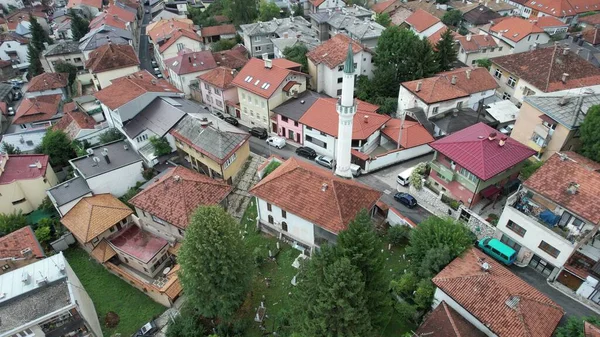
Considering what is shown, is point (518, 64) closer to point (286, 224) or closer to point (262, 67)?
point (262, 67)

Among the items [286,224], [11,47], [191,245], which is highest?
[191,245]

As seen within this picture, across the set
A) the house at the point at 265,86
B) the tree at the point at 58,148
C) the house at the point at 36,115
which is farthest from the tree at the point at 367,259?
the house at the point at 36,115

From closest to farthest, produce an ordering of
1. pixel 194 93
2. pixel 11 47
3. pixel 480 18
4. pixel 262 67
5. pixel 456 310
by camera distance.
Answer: pixel 456 310 < pixel 262 67 < pixel 194 93 < pixel 480 18 < pixel 11 47

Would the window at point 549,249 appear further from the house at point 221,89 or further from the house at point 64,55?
the house at point 64,55

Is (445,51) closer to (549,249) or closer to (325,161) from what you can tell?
(325,161)

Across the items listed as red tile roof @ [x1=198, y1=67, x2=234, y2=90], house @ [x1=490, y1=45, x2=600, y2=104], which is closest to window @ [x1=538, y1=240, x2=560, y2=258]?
house @ [x1=490, y1=45, x2=600, y2=104]

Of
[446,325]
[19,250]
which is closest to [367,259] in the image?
[446,325]

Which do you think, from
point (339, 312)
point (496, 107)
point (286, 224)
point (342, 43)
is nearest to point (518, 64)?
point (496, 107)

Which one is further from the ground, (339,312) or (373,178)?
(339,312)
